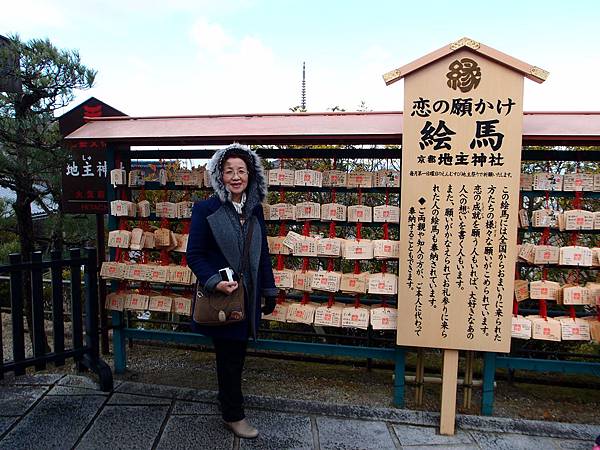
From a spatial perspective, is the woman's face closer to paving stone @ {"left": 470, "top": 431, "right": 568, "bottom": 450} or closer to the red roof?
the red roof

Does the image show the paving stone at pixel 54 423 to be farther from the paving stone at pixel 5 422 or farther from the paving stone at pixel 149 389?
the paving stone at pixel 149 389

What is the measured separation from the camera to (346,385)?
4270 mm

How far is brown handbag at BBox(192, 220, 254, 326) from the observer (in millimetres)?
3025

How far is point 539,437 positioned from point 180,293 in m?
3.36

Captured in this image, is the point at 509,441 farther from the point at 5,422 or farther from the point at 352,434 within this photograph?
the point at 5,422

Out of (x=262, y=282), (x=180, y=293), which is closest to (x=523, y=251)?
(x=262, y=282)

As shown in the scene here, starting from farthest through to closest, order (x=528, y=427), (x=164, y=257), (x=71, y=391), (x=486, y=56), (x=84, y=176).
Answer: (x=84, y=176) → (x=164, y=257) → (x=71, y=391) → (x=528, y=427) → (x=486, y=56)

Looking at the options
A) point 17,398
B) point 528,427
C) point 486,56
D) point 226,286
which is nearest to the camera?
point 226,286

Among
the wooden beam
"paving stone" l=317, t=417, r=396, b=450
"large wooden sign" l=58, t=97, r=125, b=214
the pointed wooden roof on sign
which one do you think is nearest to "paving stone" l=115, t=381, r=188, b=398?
"paving stone" l=317, t=417, r=396, b=450

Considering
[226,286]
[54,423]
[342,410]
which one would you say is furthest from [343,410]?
[54,423]

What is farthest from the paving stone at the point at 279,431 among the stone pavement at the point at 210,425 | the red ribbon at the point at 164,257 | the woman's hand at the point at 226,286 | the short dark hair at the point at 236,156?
the short dark hair at the point at 236,156

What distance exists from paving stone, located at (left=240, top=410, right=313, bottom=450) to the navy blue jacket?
801 millimetres

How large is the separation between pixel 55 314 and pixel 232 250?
6.63 feet

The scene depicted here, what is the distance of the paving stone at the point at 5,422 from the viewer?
3284 mm
